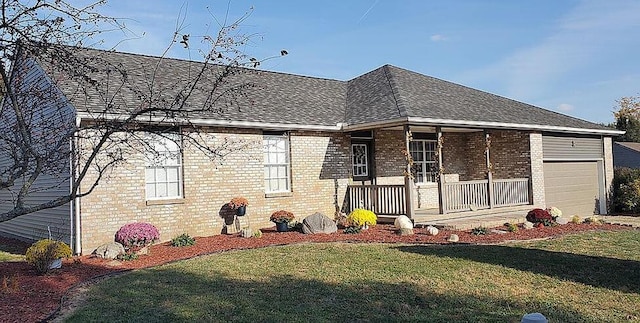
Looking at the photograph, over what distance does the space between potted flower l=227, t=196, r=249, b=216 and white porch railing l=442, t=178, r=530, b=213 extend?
5927 mm

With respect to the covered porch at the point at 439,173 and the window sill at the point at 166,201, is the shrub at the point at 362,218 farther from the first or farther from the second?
the window sill at the point at 166,201

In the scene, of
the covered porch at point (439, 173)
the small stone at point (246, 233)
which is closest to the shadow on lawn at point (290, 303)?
the small stone at point (246, 233)

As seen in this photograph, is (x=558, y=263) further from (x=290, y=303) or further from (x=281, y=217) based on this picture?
(x=281, y=217)

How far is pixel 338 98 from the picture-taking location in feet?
60.8

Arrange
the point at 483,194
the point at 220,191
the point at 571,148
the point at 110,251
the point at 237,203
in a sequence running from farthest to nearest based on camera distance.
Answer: the point at 571,148 → the point at 483,194 → the point at 220,191 → the point at 237,203 → the point at 110,251

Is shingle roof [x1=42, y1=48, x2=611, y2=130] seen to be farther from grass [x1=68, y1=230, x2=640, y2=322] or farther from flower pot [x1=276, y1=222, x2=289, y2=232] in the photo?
grass [x1=68, y1=230, x2=640, y2=322]

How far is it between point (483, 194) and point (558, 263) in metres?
7.08

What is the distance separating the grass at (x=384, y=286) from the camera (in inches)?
241

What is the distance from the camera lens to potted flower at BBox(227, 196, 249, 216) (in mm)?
13250

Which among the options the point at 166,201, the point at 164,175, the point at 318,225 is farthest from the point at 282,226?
the point at 164,175

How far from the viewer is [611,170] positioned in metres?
20.9

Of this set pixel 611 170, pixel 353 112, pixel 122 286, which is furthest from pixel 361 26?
pixel 611 170

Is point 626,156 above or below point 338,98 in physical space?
below

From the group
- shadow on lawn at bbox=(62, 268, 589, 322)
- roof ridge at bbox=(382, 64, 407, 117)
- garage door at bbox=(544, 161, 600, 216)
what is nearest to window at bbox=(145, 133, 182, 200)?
shadow on lawn at bbox=(62, 268, 589, 322)
